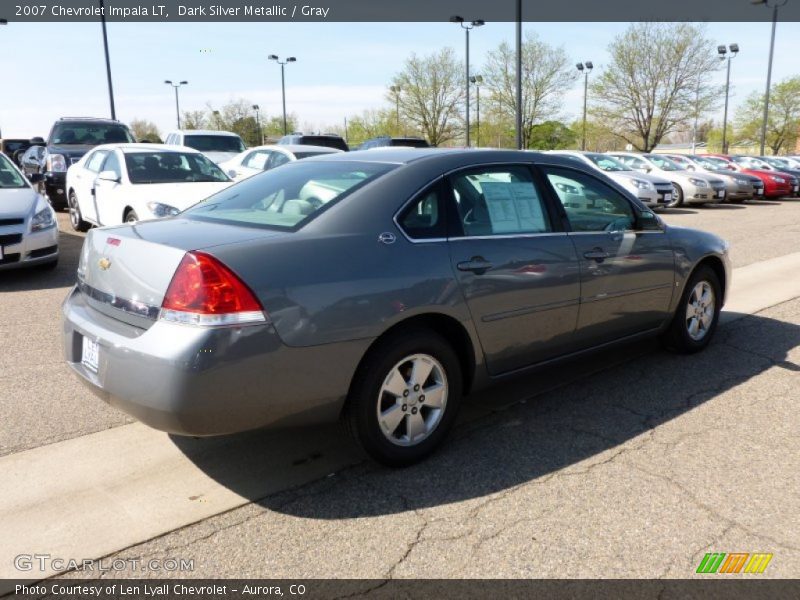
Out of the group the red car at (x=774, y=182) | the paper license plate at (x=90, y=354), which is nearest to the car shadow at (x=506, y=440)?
the paper license plate at (x=90, y=354)

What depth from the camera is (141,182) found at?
31.1 ft

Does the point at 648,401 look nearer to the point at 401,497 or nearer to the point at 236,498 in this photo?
the point at 401,497

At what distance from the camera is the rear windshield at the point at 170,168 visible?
967cm

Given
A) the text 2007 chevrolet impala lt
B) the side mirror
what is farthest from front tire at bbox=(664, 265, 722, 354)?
the side mirror

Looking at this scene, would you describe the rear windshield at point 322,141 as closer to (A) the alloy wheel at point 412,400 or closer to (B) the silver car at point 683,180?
(B) the silver car at point 683,180

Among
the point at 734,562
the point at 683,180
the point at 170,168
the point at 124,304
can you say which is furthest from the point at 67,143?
the point at 683,180

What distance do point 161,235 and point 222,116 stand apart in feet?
221

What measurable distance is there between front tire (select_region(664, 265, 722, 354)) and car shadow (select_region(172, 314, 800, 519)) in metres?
0.12

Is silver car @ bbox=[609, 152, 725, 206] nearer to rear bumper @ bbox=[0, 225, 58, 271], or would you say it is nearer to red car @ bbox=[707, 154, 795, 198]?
red car @ bbox=[707, 154, 795, 198]

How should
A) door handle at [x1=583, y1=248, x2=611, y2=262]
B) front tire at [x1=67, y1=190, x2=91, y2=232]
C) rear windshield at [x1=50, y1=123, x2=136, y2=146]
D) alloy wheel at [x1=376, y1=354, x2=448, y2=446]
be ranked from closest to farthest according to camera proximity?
alloy wheel at [x1=376, y1=354, x2=448, y2=446]
door handle at [x1=583, y1=248, x2=611, y2=262]
front tire at [x1=67, y1=190, x2=91, y2=232]
rear windshield at [x1=50, y1=123, x2=136, y2=146]

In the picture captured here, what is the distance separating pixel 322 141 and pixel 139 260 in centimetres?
1537

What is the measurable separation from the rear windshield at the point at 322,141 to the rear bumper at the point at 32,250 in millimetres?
10051

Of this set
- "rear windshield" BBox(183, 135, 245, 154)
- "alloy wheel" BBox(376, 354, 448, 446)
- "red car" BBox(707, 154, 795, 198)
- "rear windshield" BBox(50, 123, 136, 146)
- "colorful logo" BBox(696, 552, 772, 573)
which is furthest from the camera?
"red car" BBox(707, 154, 795, 198)

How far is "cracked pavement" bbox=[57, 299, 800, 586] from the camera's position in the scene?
269 cm
